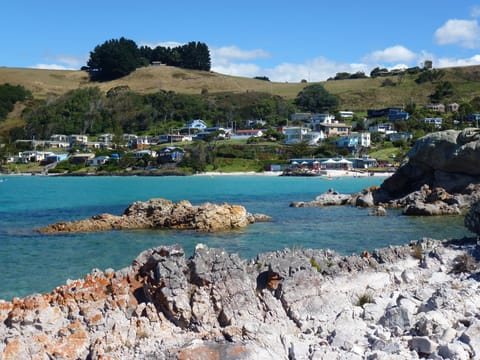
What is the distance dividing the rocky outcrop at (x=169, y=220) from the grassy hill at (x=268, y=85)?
123766 millimetres

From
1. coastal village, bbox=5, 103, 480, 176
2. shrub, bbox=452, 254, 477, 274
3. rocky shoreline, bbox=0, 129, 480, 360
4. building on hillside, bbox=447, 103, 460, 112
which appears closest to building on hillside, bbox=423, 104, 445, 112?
coastal village, bbox=5, 103, 480, 176

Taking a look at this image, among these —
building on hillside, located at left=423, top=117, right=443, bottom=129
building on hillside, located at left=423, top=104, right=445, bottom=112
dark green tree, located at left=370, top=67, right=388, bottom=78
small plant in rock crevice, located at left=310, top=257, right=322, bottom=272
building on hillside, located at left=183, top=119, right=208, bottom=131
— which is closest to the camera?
small plant in rock crevice, located at left=310, top=257, right=322, bottom=272

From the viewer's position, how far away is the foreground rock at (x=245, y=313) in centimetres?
912

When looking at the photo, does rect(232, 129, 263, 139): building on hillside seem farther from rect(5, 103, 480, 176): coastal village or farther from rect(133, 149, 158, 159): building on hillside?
rect(133, 149, 158, 159): building on hillside

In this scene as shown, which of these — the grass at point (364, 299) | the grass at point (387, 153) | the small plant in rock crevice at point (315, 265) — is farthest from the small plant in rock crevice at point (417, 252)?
the grass at point (387, 153)

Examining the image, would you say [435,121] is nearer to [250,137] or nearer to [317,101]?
[250,137]

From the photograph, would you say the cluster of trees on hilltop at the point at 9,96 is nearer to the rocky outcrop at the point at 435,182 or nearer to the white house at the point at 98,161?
the white house at the point at 98,161

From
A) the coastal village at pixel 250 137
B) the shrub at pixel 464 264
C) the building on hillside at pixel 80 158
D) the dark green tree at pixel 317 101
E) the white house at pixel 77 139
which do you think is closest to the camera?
the shrub at pixel 464 264

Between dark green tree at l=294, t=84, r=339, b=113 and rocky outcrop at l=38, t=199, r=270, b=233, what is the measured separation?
12346cm

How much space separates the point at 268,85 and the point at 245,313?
185m

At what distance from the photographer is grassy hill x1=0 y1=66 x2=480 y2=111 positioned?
15175 cm

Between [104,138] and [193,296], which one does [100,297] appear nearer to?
[193,296]

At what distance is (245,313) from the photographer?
10.3m

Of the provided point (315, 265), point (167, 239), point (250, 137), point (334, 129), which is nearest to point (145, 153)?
point (250, 137)
